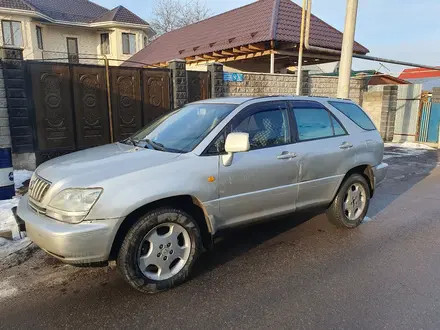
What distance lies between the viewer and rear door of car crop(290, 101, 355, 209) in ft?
13.5

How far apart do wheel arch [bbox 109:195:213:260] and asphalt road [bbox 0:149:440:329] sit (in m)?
0.42

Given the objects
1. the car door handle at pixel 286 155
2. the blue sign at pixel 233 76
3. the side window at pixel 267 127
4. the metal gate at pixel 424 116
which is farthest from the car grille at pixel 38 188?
the metal gate at pixel 424 116

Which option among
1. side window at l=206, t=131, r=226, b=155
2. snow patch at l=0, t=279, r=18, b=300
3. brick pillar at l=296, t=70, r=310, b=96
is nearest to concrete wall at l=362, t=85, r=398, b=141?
brick pillar at l=296, t=70, r=310, b=96

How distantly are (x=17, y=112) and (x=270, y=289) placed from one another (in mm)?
7420

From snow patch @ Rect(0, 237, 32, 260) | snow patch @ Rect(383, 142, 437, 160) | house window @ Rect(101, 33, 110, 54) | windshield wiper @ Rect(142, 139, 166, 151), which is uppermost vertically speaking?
house window @ Rect(101, 33, 110, 54)

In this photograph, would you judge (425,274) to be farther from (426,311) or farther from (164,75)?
(164,75)

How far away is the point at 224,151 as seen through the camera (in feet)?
11.5

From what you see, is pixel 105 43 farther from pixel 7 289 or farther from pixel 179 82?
pixel 7 289

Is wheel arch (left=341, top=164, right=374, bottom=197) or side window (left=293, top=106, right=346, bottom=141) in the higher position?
side window (left=293, top=106, right=346, bottom=141)

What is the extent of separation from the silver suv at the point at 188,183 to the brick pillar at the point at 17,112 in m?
5.24

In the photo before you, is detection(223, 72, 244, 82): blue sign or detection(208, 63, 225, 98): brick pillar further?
detection(223, 72, 244, 82): blue sign

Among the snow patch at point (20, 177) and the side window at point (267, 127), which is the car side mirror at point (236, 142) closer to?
the side window at point (267, 127)

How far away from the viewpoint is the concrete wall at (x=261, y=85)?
11.3 metres

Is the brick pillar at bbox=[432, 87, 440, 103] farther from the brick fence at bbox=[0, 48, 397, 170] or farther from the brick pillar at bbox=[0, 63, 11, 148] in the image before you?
the brick pillar at bbox=[0, 63, 11, 148]
